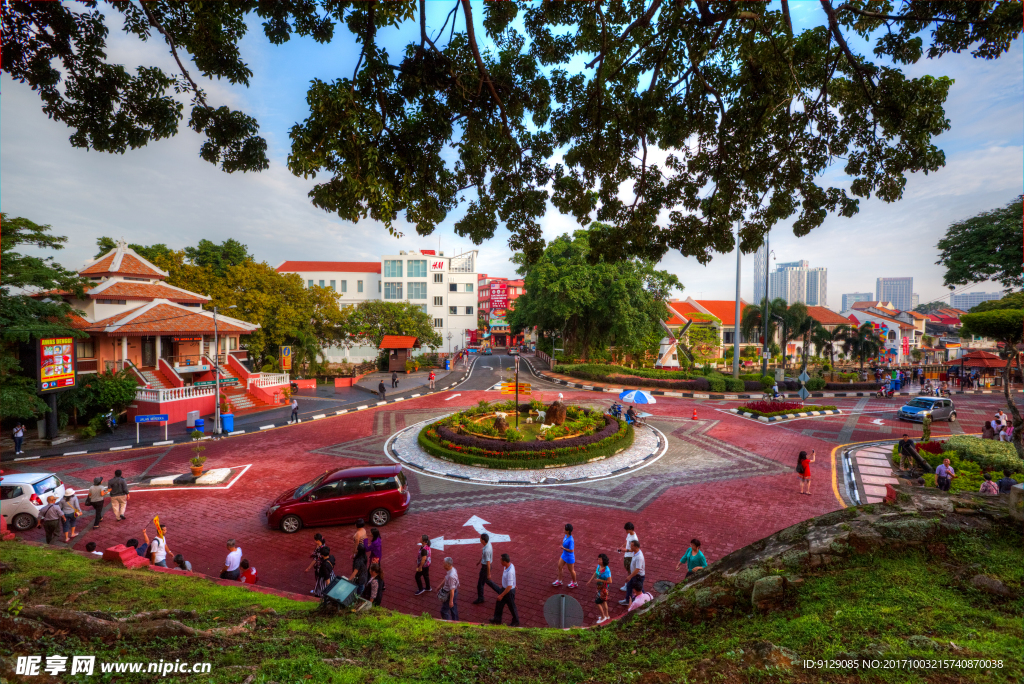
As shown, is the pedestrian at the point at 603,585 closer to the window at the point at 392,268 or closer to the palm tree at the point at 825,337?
the palm tree at the point at 825,337

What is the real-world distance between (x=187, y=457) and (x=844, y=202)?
64.4 ft

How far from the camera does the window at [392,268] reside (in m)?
53.0

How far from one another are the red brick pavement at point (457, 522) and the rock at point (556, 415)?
18.4ft

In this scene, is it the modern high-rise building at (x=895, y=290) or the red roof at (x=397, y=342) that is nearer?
the red roof at (x=397, y=342)

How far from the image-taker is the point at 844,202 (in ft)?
22.6

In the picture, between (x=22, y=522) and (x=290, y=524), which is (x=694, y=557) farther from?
(x=22, y=522)

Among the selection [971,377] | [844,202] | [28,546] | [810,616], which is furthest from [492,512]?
[971,377]

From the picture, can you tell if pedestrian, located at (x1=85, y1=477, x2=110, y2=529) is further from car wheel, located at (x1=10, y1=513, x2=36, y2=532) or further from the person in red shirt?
the person in red shirt

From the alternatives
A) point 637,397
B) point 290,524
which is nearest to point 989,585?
point 290,524

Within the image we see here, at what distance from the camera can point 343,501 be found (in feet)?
32.0

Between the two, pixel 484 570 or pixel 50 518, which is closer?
pixel 484 570

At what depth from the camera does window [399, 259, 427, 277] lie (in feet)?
175

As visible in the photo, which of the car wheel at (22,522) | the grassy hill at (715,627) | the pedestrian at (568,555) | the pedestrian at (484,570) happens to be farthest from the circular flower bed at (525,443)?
the car wheel at (22,522)

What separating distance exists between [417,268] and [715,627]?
2076 inches
